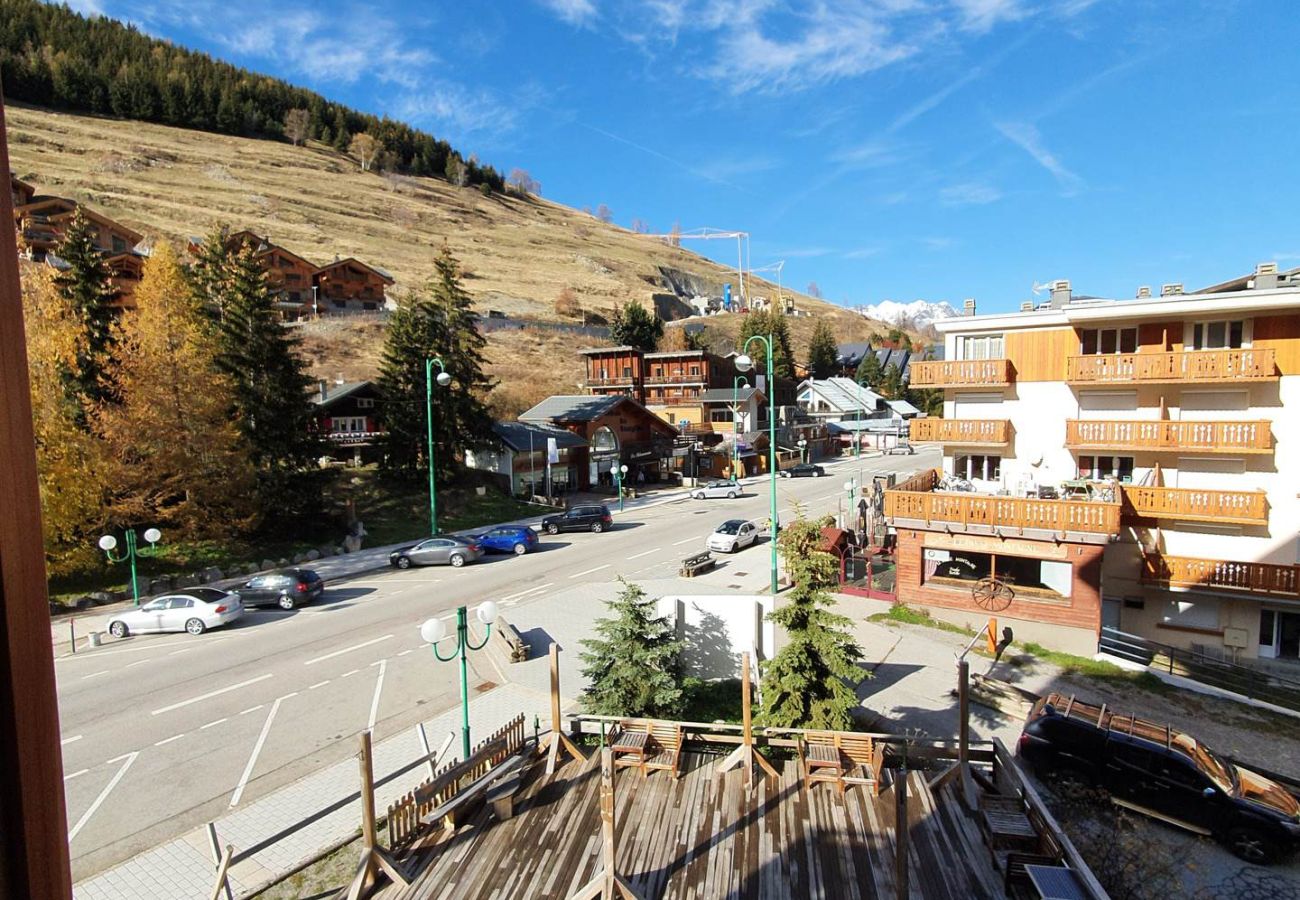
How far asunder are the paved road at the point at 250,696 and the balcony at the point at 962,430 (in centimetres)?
860

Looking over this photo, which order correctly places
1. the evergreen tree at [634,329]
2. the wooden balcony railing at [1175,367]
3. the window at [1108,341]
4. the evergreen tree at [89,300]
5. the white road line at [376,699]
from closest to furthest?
the white road line at [376,699] → the wooden balcony railing at [1175,367] → the window at [1108,341] → the evergreen tree at [89,300] → the evergreen tree at [634,329]

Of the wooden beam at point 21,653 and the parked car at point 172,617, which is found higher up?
the wooden beam at point 21,653

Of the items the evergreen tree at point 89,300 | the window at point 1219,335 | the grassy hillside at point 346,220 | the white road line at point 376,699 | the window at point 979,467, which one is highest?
the grassy hillside at point 346,220

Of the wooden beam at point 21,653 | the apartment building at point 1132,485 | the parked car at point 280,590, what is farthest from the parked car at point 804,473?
the wooden beam at point 21,653

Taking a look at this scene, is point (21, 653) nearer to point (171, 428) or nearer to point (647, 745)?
point (647, 745)

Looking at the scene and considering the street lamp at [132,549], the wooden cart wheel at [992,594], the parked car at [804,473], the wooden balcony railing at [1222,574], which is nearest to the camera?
the wooden balcony railing at [1222,574]

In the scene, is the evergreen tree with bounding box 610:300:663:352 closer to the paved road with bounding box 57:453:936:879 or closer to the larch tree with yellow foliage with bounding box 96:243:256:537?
the larch tree with yellow foliage with bounding box 96:243:256:537

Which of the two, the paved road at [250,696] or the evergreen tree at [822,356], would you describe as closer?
the paved road at [250,696]

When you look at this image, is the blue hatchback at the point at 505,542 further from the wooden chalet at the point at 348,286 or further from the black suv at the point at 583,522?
the wooden chalet at the point at 348,286

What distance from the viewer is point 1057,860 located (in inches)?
346

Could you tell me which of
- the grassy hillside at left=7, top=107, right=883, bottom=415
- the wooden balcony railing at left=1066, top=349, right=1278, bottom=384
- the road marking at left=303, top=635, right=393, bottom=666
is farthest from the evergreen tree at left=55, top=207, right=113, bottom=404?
the wooden balcony railing at left=1066, top=349, right=1278, bottom=384

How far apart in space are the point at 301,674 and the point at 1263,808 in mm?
20899

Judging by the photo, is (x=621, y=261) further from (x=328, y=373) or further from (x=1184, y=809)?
(x=1184, y=809)

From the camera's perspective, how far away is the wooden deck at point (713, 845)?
879cm
